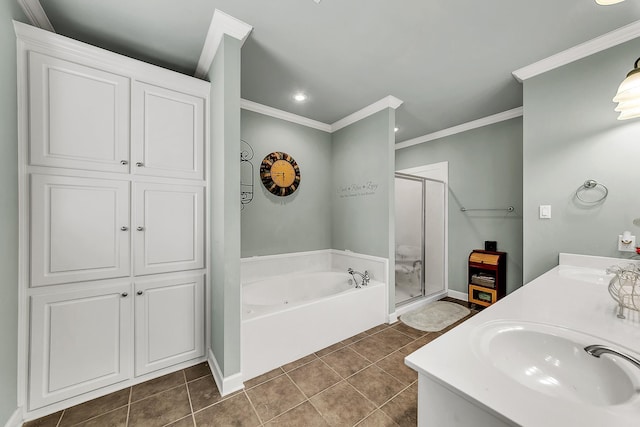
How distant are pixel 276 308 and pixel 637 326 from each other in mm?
1921

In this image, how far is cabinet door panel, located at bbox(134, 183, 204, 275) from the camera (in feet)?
5.75

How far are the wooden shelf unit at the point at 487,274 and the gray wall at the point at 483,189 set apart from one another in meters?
0.10

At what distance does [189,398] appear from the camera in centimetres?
161

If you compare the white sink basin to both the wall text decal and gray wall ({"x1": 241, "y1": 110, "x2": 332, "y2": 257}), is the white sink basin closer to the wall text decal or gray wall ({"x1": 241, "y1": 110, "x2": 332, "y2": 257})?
the wall text decal

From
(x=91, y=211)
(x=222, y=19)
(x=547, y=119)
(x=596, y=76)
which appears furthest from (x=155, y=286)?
(x=596, y=76)

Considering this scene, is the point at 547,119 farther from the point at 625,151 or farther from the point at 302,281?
the point at 302,281

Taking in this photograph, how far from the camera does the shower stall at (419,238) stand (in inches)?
120

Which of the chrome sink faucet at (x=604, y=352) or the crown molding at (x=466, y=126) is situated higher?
the crown molding at (x=466, y=126)

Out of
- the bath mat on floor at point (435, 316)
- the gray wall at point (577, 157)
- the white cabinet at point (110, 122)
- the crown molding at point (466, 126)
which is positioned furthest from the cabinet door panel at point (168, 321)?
the crown molding at point (466, 126)

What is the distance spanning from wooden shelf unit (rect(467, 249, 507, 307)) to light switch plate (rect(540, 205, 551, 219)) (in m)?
1.01

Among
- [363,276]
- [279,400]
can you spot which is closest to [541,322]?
[279,400]

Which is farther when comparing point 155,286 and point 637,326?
point 155,286

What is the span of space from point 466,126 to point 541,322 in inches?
124

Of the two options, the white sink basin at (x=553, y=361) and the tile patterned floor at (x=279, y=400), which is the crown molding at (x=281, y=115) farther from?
the white sink basin at (x=553, y=361)
